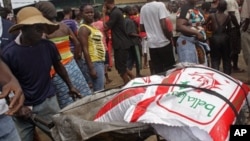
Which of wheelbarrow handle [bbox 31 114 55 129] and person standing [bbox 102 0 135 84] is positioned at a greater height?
wheelbarrow handle [bbox 31 114 55 129]

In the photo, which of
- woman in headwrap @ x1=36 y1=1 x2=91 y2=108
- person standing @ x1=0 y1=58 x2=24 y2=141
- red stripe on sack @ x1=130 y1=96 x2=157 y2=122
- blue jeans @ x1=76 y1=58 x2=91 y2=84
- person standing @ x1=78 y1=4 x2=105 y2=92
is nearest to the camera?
person standing @ x1=0 y1=58 x2=24 y2=141

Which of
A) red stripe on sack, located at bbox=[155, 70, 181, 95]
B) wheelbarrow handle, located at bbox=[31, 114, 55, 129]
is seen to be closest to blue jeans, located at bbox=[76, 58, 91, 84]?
wheelbarrow handle, located at bbox=[31, 114, 55, 129]

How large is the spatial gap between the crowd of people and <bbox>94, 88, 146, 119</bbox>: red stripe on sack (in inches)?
19.9

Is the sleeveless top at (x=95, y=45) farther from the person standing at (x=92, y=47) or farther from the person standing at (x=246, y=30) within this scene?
the person standing at (x=246, y=30)

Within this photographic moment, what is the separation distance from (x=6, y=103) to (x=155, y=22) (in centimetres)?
364

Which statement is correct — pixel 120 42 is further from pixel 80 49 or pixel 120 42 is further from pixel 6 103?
pixel 6 103

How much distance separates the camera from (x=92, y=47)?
5.00m

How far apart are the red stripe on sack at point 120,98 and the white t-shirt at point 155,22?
9.88 ft

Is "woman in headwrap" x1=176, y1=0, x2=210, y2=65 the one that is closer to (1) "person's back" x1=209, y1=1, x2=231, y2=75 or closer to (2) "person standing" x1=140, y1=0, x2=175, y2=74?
(2) "person standing" x1=140, y1=0, x2=175, y2=74

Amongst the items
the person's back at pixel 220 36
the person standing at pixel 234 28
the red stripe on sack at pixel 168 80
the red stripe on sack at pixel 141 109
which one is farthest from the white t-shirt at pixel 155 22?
the red stripe on sack at pixel 141 109

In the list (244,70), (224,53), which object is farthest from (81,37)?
(244,70)

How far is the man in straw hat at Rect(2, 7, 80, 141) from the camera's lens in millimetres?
3287

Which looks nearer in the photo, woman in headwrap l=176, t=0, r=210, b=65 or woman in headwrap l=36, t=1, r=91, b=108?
woman in headwrap l=36, t=1, r=91, b=108

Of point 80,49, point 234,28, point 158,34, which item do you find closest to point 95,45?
point 80,49
